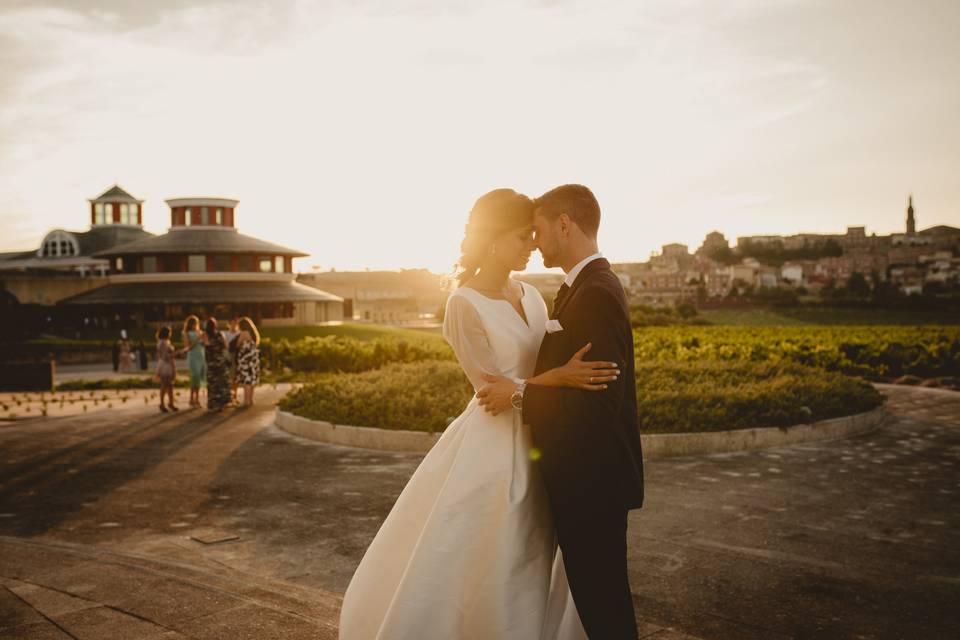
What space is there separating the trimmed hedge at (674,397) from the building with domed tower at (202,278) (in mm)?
42899

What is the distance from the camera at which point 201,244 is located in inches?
2399

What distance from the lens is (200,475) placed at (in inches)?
383

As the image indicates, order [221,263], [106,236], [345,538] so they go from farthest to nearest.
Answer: [106,236], [221,263], [345,538]

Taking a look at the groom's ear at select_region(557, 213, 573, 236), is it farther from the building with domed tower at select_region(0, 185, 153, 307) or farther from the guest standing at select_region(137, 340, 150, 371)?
the building with domed tower at select_region(0, 185, 153, 307)

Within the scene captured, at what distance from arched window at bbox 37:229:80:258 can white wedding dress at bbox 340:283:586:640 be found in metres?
97.6

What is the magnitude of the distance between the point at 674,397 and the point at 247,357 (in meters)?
9.27

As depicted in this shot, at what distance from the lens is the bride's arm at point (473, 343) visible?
150 inches

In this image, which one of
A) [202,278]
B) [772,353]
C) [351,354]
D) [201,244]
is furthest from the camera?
[201,244]

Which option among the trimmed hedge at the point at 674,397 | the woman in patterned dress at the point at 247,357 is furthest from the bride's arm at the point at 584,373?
the woman in patterned dress at the point at 247,357

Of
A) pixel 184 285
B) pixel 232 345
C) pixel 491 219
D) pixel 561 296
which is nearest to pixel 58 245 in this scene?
pixel 184 285

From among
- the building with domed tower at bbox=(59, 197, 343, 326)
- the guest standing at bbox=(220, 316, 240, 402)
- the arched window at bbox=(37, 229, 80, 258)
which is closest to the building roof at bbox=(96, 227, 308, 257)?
the building with domed tower at bbox=(59, 197, 343, 326)

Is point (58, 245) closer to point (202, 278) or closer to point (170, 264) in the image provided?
point (170, 264)

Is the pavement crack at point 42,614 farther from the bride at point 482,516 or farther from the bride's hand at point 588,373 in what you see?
the bride's hand at point 588,373

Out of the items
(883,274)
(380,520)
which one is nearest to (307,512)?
(380,520)
